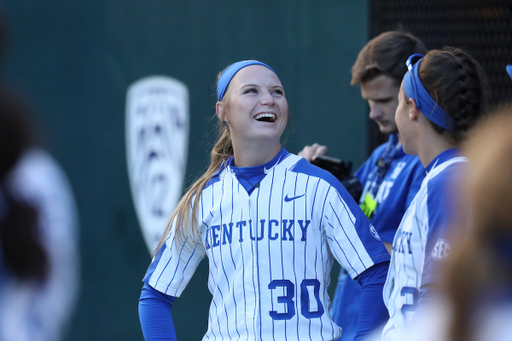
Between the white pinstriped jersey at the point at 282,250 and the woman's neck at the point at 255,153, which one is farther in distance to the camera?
the woman's neck at the point at 255,153

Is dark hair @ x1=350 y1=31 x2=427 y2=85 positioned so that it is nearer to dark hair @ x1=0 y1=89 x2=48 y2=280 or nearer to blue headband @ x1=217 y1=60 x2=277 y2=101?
blue headband @ x1=217 y1=60 x2=277 y2=101

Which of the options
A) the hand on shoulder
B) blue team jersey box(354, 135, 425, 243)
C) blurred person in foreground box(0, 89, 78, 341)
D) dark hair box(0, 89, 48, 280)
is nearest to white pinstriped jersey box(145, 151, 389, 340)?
blue team jersey box(354, 135, 425, 243)

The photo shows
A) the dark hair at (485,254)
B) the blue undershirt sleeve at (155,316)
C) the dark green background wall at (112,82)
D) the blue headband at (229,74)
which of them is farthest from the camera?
the dark green background wall at (112,82)

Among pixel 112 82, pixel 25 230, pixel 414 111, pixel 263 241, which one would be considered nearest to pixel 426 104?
pixel 414 111

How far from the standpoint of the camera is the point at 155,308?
234 cm

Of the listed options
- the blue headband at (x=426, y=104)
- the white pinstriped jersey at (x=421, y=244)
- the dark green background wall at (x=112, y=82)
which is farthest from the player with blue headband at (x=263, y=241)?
the dark green background wall at (x=112, y=82)

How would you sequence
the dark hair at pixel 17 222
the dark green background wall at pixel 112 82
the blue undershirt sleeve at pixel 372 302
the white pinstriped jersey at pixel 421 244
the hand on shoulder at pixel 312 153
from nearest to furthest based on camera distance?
the dark hair at pixel 17 222, the white pinstriped jersey at pixel 421 244, the blue undershirt sleeve at pixel 372 302, the hand on shoulder at pixel 312 153, the dark green background wall at pixel 112 82

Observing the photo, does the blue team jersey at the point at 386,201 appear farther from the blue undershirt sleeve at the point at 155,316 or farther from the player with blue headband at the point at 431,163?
the blue undershirt sleeve at the point at 155,316

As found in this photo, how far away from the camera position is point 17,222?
0.98 meters

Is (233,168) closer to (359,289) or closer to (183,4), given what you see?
(359,289)

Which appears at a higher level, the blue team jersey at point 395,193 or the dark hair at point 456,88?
the dark hair at point 456,88

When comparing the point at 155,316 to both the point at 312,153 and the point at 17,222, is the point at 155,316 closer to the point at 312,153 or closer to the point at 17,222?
the point at 312,153

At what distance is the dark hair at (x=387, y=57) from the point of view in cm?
275

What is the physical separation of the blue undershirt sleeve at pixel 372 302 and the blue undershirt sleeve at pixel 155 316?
72 centimetres
